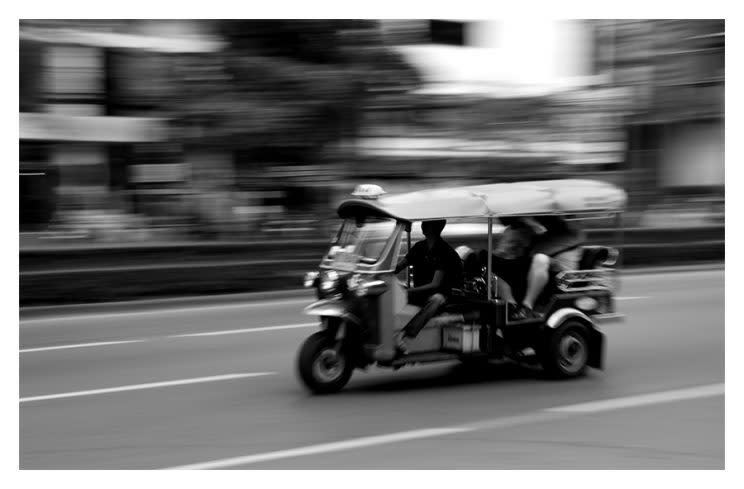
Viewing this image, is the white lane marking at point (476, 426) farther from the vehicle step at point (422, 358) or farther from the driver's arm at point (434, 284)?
the driver's arm at point (434, 284)

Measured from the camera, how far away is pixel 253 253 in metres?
17.8

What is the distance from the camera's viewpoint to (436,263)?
852 cm

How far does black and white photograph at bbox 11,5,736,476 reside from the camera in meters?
7.30

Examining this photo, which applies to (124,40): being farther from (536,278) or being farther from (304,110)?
(536,278)

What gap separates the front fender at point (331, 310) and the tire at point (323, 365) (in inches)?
7.6

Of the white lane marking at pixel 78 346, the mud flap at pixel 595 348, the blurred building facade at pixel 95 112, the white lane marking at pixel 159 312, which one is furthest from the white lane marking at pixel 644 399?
the blurred building facade at pixel 95 112

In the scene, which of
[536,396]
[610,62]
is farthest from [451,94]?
[536,396]

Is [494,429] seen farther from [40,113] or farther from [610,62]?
[610,62]

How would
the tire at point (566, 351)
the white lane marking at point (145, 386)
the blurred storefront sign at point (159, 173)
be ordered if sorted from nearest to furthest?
the white lane marking at point (145, 386), the tire at point (566, 351), the blurred storefront sign at point (159, 173)

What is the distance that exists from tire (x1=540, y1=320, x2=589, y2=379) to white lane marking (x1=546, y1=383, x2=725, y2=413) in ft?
2.66

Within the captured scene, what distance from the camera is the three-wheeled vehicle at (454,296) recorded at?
27.2ft

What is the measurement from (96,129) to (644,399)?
18814 millimetres

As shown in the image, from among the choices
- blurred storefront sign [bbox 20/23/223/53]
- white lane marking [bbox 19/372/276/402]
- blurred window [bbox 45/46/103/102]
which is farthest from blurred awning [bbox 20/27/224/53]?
white lane marking [bbox 19/372/276/402]

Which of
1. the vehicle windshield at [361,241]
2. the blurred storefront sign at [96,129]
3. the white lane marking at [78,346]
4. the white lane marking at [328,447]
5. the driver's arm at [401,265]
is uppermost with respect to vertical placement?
the blurred storefront sign at [96,129]
